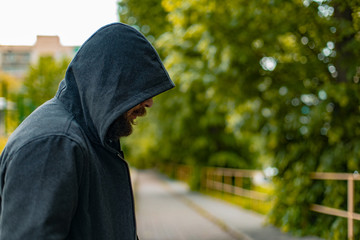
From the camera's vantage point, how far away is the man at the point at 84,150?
123cm

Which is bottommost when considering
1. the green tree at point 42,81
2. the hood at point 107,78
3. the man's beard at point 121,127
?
the man's beard at point 121,127

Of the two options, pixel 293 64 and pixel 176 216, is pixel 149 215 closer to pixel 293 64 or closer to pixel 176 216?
pixel 176 216

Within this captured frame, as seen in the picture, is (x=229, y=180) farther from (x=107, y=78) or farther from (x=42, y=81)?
(x=107, y=78)

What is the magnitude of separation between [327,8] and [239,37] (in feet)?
5.55

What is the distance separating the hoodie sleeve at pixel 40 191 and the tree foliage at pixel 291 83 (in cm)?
582

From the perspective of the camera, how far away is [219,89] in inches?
356

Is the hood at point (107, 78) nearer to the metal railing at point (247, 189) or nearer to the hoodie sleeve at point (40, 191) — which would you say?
the hoodie sleeve at point (40, 191)

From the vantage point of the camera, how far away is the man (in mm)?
1234

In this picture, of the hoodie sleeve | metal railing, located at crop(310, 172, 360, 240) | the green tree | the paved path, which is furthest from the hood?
the paved path

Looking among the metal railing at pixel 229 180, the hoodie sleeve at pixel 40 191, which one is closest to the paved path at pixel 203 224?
the metal railing at pixel 229 180

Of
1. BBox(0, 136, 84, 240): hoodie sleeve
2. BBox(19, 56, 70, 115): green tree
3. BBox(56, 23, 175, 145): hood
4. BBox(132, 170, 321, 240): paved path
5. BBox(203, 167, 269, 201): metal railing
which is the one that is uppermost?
BBox(19, 56, 70, 115): green tree

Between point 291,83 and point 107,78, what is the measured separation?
283 inches

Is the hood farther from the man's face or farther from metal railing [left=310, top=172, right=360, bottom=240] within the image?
metal railing [left=310, top=172, right=360, bottom=240]

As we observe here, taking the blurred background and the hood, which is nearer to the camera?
the hood
